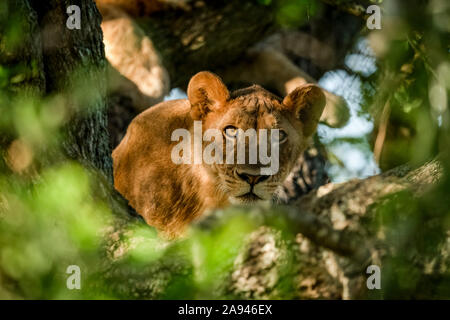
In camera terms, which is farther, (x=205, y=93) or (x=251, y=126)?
(x=205, y=93)

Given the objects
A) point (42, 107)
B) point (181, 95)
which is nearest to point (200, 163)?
point (42, 107)

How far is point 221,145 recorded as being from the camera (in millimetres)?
5262

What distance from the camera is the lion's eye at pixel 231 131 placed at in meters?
5.16

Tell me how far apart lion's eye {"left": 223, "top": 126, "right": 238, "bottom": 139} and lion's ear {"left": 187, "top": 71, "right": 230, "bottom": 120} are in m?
0.40

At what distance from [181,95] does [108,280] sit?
683 centimetres

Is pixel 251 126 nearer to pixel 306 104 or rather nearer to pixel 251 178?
pixel 251 178

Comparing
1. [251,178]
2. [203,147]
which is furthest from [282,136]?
[203,147]

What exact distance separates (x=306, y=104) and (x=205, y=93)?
2.76 feet

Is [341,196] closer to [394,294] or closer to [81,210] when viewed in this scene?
[394,294]

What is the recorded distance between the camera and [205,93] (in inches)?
221

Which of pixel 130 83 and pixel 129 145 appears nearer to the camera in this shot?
pixel 129 145

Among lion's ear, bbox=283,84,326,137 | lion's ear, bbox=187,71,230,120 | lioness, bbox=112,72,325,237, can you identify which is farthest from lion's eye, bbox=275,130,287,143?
lion's ear, bbox=187,71,230,120

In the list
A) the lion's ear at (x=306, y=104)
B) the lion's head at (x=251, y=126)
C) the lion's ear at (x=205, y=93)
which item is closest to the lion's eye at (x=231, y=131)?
the lion's head at (x=251, y=126)

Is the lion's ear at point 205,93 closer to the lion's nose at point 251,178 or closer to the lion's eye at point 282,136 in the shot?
the lion's eye at point 282,136
